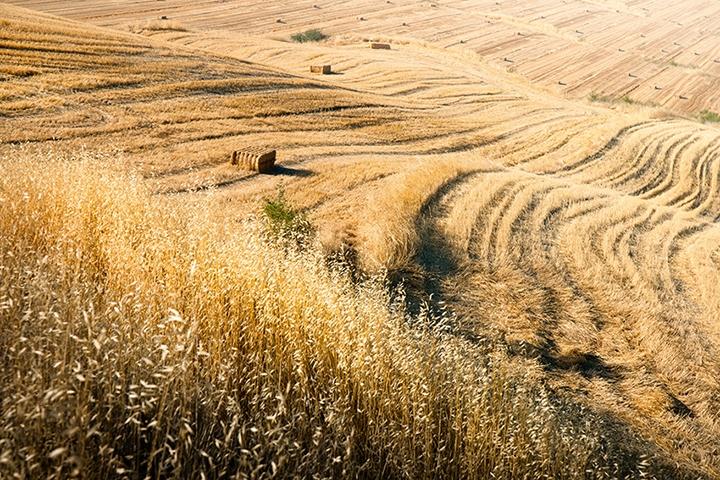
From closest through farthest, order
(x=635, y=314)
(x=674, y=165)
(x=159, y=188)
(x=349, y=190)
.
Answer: (x=635, y=314), (x=159, y=188), (x=349, y=190), (x=674, y=165)

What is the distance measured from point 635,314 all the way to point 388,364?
669 cm

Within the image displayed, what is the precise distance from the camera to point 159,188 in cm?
1128

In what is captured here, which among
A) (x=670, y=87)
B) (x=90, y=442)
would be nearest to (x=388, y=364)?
(x=90, y=442)

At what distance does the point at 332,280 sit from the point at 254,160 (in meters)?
7.59

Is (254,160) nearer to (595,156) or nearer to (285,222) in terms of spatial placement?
(285,222)

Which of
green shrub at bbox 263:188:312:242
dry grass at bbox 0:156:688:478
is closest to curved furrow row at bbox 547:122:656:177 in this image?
green shrub at bbox 263:188:312:242

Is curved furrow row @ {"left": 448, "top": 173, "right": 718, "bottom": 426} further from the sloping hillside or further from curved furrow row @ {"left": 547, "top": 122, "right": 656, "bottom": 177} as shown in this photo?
the sloping hillside

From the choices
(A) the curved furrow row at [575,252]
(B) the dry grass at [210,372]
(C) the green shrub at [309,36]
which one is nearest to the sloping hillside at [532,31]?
(C) the green shrub at [309,36]

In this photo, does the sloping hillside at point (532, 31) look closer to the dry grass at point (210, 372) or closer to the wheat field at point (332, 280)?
the wheat field at point (332, 280)

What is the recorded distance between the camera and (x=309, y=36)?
157 ft

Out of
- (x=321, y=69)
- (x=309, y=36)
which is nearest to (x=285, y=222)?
(x=321, y=69)

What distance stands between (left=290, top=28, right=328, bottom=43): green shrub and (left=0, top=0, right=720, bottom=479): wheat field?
788 inches

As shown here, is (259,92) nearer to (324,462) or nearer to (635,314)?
(635,314)

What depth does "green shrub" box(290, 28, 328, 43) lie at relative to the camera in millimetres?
47009
